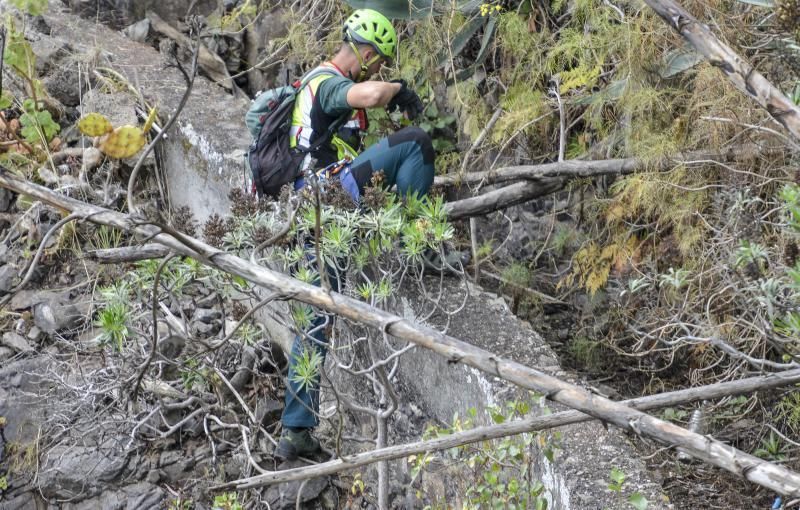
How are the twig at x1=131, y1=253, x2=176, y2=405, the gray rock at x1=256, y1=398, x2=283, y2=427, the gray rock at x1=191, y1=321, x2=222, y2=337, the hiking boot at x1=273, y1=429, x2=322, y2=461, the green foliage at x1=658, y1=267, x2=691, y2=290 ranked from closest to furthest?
1. the twig at x1=131, y1=253, x2=176, y2=405
2. the green foliage at x1=658, y1=267, x2=691, y2=290
3. the hiking boot at x1=273, y1=429, x2=322, y2=461
4. the gray rock at x1=256, y1=398, x2=283, y2=427
5. the gray rock at x1=191, y1=321, x2=222, y2=337

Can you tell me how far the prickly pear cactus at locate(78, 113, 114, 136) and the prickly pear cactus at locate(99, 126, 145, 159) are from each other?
0.28 feet

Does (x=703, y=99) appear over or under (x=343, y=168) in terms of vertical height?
over

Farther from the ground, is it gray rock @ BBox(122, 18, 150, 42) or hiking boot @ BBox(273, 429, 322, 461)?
gray rock @ BBox(122, 18, 150, 42)

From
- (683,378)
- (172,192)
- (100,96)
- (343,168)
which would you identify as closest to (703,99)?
(683,378)

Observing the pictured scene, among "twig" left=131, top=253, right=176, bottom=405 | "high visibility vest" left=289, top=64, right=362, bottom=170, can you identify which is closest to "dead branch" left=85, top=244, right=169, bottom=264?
"twig" left=131, top=253, right=176, bottom=405

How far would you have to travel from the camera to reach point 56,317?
6.25m

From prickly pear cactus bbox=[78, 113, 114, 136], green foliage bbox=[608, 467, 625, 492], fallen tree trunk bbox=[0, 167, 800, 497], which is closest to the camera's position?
fallen tree trunk bbox=[0, 167, 800, 497]

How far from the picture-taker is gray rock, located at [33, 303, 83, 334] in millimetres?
6238

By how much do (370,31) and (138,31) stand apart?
4.33 metres

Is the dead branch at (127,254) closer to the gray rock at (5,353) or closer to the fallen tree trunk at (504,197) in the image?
the fallen tree trunk at (504,197)

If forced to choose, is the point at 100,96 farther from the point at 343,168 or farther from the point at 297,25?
the point at 343,168

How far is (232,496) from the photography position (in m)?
4.61

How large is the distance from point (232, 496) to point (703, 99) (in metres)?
3.02

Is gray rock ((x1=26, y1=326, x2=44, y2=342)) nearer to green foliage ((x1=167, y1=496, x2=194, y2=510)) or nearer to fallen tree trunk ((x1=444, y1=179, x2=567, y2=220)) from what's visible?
Answer: green foliage ((x1=167, y1=496, x2=194, y2=510))
